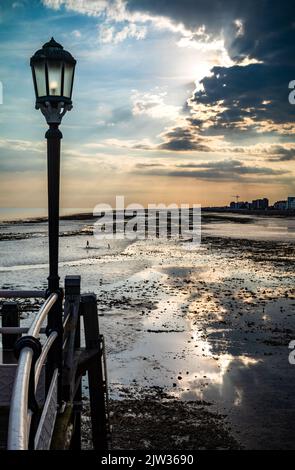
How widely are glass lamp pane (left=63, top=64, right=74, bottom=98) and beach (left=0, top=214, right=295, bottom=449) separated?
682 cm

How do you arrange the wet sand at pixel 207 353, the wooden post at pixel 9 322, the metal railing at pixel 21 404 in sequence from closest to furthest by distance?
the metal railing at pixel 21 404 < the wooden post at pixel 9 322 < the wet sand at pixel 207 353

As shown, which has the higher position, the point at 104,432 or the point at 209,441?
the point at 104,432

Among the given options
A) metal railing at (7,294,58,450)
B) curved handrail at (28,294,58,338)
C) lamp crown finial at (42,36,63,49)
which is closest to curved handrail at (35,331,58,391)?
metal railing at (7,294,58,450)

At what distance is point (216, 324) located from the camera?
57.3 ft

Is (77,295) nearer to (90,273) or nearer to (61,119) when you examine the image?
(61,119)

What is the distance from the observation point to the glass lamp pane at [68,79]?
4871 millimetres

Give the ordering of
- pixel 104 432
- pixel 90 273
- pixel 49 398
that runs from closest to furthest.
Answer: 1. pixel 49 398
2. pixel 104 432
3. pixel 90 273

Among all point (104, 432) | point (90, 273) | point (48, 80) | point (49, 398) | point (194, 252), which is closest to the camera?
point (49, 398)

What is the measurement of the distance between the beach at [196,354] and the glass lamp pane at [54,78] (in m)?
6.83

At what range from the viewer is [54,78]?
4.84 meters

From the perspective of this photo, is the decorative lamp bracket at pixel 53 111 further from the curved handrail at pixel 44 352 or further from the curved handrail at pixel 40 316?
the curved handrail at pixel 44 352

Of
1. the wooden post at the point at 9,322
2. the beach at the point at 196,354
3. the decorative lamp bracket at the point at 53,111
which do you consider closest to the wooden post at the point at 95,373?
the wooden post at the point at 9,322
